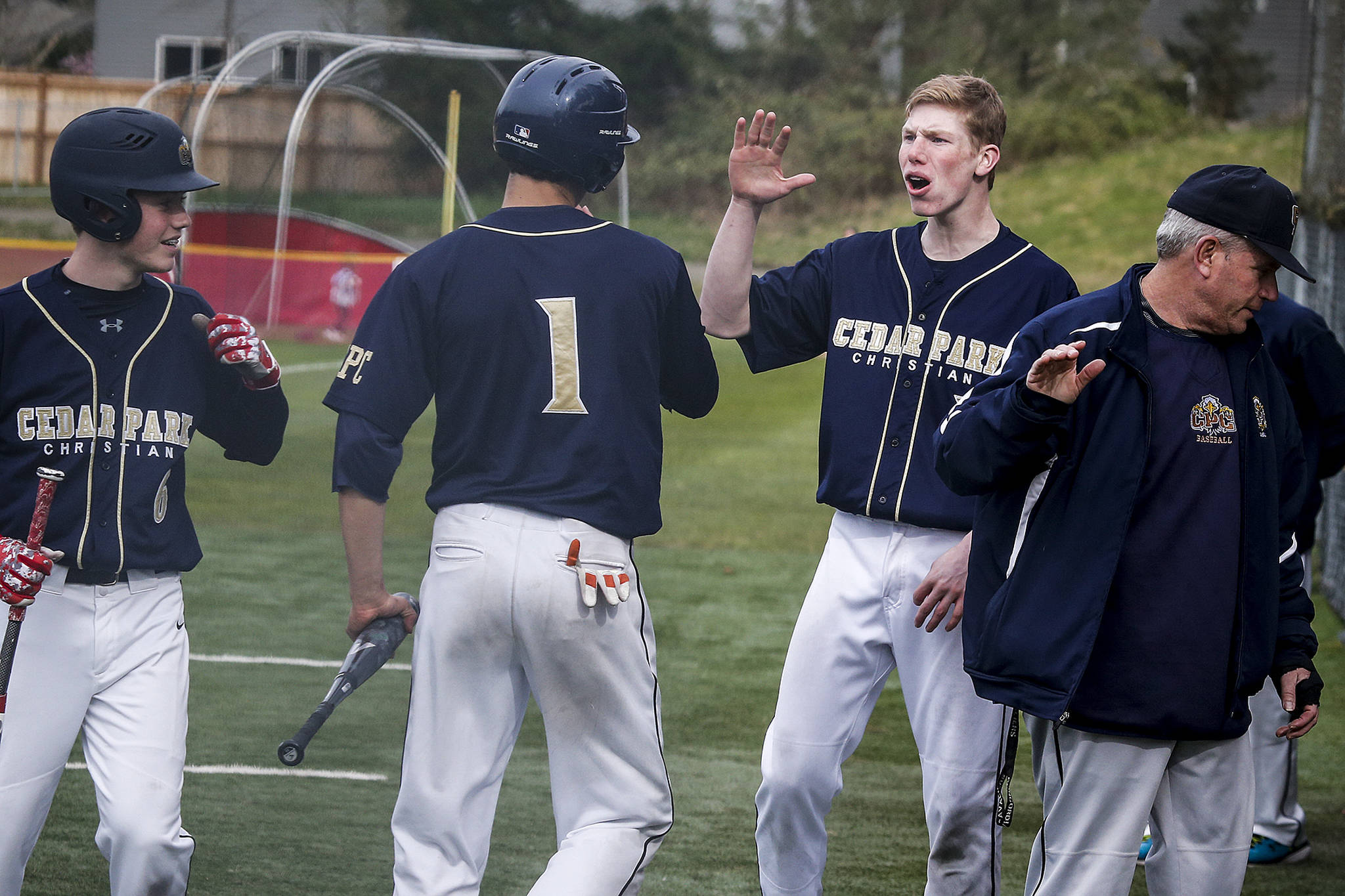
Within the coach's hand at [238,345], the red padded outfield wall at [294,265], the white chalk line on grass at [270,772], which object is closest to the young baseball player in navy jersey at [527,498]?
the coach's hand at [238,345]

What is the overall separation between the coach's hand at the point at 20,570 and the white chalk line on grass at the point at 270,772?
2372 mm

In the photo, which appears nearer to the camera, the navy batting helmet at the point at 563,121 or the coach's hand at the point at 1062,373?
the coach's hand at the point at 1062,373

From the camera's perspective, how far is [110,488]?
120 inches

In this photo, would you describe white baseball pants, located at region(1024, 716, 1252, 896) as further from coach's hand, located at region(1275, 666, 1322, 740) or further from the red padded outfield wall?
the red padded outfield wall

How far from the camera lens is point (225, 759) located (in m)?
5.21

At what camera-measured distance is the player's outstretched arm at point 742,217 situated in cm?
336

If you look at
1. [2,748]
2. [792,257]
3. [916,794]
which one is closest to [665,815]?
[2,748]

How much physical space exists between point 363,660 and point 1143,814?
1626 millimetres

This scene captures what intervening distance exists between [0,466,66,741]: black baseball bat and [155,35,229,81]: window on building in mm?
11345

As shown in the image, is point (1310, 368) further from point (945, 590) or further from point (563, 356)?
point (563, 356)

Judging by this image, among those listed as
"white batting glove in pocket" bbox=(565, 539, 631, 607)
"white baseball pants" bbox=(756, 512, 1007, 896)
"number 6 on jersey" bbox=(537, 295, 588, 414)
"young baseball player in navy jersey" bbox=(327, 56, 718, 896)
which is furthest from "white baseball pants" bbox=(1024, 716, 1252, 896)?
"number 6 on jersey" bbox=(537, 295, 588, 414)

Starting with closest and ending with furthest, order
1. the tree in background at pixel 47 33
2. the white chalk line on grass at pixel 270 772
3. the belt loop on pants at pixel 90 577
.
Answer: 1. the belt loop on pants at pixel 90 577
2. the white chalk line on grass at pixel 270 772
3. the tree in background at pixel 47 33

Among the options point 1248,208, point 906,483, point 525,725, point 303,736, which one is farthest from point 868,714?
point 525,725

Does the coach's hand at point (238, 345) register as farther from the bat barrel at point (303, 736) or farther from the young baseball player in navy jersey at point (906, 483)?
the young baseball player in navy jersey at point (906, 483)
